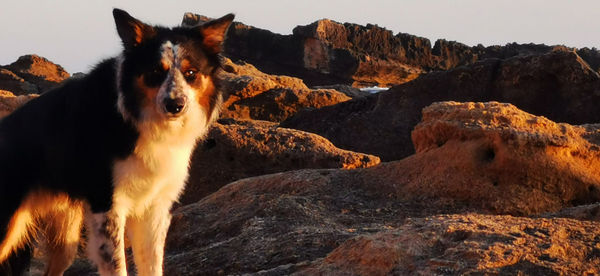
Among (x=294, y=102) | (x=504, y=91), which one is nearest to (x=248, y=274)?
(x=504, y=91)

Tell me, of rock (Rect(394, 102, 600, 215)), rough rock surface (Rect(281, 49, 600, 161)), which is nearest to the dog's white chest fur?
rock (Rect(394, 102, 600, 215))

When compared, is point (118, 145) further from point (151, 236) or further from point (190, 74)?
point (151, 236)

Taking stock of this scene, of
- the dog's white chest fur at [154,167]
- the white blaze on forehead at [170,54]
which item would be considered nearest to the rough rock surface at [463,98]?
the dog's white chest fur at [154,167]

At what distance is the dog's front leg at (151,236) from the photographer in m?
6.07

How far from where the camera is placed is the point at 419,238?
4875 millimetres

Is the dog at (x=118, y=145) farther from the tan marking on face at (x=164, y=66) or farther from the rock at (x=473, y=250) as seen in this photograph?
the rock at (x=473, y=250)

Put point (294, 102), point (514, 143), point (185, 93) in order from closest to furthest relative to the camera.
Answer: point (185, 93)
point (514, 143)
point (294, 102)

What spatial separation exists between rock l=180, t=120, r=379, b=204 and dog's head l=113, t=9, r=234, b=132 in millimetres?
3956

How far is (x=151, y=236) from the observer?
610cm

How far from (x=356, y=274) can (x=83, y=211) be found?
215cm

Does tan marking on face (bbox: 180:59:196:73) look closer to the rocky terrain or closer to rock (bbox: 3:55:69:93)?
the rocky terrain

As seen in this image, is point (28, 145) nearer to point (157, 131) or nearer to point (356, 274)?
point (157, 131)

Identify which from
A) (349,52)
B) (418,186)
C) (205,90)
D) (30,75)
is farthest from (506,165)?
(349,52)

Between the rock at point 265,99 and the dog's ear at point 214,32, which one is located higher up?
the dog's ear at point 214,32
